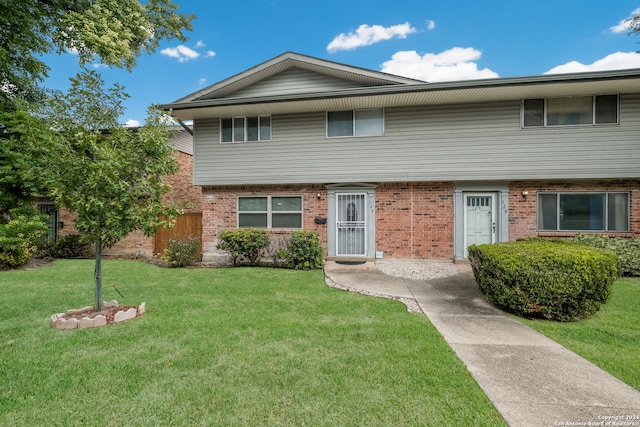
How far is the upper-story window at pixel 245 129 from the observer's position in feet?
32.3

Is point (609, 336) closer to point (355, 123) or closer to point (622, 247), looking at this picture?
point (622, 247)

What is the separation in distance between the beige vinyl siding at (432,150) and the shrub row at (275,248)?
6.30 ft

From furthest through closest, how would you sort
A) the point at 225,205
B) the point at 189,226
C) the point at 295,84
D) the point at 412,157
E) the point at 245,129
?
1. the point at 189,226
2. the point at 225,205
3. the point at 295,84
4. the point at 245,129
5. the point at 412,157

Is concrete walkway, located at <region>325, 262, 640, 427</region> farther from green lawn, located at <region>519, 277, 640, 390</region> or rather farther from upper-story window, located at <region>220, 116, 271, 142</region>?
upper-story window, located at <region>220, 116, 271, 142</region>

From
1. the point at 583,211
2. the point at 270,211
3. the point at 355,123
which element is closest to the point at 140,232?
the point at 270,211

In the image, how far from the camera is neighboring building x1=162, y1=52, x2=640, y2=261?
321 inches

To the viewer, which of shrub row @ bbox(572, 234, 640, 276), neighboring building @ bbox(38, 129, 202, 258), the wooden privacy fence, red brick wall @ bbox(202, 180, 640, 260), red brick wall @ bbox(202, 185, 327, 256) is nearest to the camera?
shrub row @ bbox(572, 234, 640, 276)

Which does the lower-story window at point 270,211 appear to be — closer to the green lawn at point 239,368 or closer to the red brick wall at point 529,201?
the green lawn at point 239,368

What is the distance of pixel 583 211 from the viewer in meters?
8.47

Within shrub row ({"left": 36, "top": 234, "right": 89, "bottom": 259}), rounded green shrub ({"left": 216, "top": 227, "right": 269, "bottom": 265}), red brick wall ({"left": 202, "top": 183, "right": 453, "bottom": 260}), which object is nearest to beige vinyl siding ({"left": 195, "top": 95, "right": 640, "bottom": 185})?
red brick wall ({"left": 202, "top": 183, "right": 453, "bottom": 260})

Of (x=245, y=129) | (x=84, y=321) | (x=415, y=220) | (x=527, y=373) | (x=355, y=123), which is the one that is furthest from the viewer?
(x=245, y=129)

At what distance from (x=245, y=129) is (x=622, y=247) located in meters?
11.7

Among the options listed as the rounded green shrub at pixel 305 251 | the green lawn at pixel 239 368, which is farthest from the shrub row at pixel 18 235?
the rounded green shrub at pixel 305 251

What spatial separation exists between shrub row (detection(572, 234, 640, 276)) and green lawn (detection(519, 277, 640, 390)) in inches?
106
